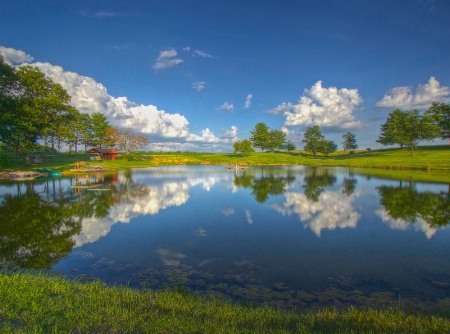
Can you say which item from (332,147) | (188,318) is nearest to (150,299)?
(188,318)

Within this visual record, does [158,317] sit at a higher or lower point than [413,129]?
lower

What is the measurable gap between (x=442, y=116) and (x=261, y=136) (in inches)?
2717

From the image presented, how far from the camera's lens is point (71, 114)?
64688 mm

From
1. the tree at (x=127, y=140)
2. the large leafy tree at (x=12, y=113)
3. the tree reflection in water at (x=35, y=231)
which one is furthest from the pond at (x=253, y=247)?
the tree at (x=127, y=140)

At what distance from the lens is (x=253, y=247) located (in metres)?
13.5

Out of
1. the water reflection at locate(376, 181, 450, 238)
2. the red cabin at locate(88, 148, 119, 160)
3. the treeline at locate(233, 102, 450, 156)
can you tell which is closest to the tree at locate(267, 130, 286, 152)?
the treeline at locate(233, 102, 450, 156)

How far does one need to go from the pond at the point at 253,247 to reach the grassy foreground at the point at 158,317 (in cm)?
134

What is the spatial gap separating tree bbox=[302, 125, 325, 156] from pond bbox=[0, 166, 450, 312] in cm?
12164

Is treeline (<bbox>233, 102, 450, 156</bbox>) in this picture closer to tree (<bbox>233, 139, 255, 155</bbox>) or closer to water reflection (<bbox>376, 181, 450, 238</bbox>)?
tree (<bbox>233, 139, 255, 155</bbox>)

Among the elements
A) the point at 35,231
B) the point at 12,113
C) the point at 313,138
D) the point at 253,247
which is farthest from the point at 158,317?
the point at 313,138

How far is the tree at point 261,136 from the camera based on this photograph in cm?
13212

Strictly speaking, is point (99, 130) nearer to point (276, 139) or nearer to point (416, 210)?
point (276, 139)

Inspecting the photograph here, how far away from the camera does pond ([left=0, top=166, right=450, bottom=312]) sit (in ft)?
30.2

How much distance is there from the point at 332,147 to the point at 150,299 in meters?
156
